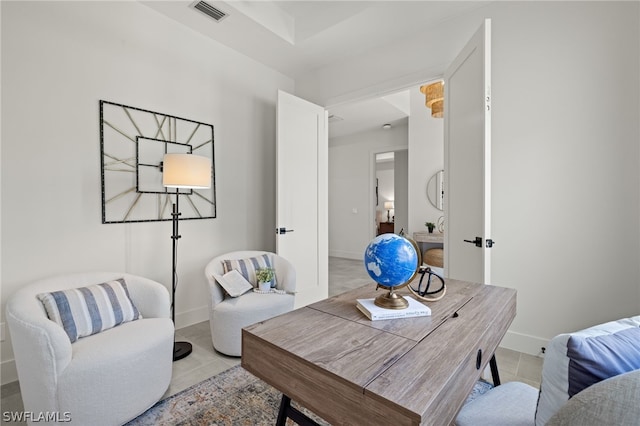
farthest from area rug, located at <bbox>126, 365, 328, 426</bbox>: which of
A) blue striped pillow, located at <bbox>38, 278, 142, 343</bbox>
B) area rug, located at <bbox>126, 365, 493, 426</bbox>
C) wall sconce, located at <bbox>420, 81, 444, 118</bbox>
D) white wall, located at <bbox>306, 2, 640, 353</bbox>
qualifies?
wall sconce, located at <bbox>420, 81, 444, 118</bbox>

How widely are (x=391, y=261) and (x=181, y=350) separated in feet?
6.81

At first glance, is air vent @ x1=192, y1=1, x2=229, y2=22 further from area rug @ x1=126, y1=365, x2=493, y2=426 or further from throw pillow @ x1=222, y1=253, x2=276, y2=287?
area rug @ x1=126, y1=365, x2=493, y2=426

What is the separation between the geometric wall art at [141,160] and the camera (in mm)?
2428

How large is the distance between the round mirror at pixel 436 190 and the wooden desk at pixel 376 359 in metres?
4.09

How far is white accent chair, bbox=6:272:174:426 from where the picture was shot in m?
1.38

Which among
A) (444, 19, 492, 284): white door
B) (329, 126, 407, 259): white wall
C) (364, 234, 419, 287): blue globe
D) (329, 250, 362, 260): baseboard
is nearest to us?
(364, 234, 419, 287): blue globe

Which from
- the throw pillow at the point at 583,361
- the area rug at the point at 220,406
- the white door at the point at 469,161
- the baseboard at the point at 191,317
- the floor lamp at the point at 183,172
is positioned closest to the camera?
the throw pillow at the point at 583,361

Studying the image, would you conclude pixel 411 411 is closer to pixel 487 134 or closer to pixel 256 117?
pixel 487 134

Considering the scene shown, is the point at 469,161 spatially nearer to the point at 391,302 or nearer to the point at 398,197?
the point at 391,302

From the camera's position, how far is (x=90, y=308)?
177 centimetres

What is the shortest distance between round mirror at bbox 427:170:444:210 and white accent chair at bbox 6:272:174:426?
4532 mm

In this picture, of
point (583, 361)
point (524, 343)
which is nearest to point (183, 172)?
point (583, 361)

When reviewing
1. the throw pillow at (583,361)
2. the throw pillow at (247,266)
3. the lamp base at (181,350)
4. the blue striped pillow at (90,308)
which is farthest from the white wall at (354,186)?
the throw pillow at (583,361)

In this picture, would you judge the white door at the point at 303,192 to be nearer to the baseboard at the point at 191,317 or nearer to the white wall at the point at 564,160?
the baseboard at the point at 191,317
